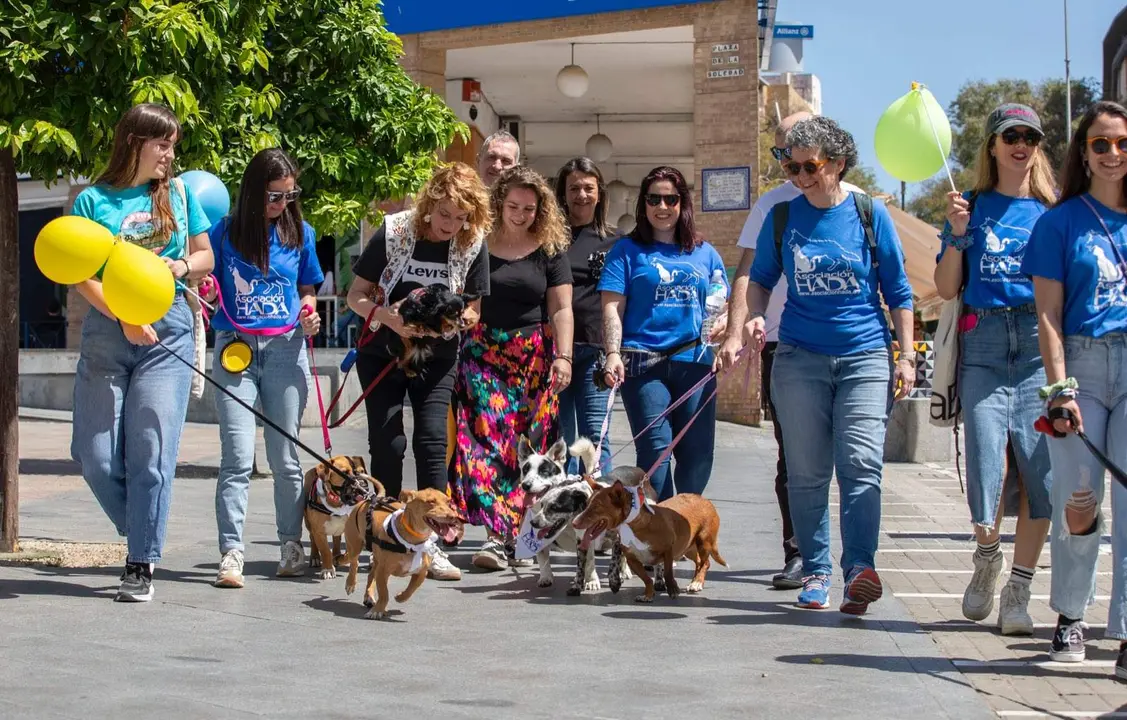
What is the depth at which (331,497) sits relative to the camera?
6910 millimetres

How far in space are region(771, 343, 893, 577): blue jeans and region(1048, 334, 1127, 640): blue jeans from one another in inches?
42.8

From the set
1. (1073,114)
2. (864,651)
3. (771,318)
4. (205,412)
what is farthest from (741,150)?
(1073,114)

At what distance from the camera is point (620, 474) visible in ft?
21.3

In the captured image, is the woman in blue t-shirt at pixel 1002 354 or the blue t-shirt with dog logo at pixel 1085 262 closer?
the blue t-shirt with dog logo at pixel 1085 262

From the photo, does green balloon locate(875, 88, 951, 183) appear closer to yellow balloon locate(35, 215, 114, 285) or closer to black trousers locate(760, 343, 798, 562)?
black trousers locate(760, 343, 798, 562)

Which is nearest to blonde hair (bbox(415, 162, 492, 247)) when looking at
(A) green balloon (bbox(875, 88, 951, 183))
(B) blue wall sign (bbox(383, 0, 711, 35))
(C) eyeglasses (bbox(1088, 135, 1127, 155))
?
(A) green balloon (bbox(875, 88, 951, 183))

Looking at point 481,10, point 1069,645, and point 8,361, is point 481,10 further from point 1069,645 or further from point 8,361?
point 1069,645

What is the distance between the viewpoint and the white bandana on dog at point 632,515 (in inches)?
252

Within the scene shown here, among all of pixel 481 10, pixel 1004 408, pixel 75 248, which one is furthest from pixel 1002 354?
pixel 481 10

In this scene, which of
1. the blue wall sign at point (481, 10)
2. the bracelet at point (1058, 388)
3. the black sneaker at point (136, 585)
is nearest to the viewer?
the bracelet at point (1058, 388)

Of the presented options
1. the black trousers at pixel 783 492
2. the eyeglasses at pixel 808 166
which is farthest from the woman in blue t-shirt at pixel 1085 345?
the black trousers at pixel 783 492

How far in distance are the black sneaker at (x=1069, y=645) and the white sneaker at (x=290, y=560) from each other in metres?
3.51

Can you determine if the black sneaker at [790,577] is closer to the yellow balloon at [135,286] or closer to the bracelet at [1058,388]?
the bracelet at [1058,388]

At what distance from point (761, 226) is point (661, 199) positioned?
52cm
